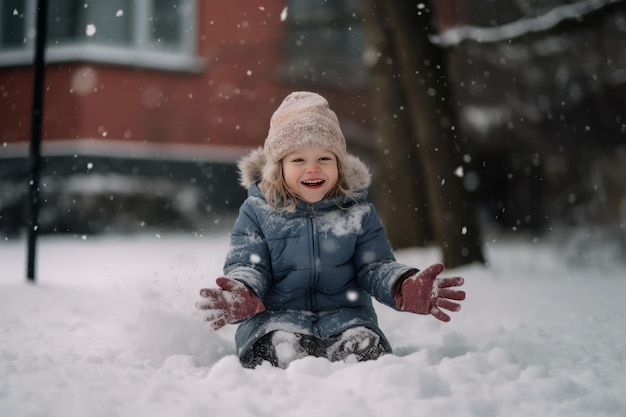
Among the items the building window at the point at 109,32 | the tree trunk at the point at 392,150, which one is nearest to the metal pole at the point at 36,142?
the tree trunk at the point at 392,150

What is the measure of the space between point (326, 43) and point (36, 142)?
6.52 m

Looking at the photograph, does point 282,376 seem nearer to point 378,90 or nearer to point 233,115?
point 378,90

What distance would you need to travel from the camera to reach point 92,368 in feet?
7.86

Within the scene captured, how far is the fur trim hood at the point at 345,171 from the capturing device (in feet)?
9.84

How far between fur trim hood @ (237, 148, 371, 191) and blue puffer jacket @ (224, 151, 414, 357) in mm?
88

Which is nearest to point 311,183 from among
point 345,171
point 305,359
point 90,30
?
point 345,171

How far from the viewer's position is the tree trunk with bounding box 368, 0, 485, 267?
5590 millimetres

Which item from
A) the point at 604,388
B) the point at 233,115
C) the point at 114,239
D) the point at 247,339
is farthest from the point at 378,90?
the point at 604,388

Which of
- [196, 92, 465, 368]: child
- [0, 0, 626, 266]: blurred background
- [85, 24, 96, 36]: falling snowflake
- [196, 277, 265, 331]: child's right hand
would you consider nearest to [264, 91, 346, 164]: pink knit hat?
[196, 92, 465, 368]: child

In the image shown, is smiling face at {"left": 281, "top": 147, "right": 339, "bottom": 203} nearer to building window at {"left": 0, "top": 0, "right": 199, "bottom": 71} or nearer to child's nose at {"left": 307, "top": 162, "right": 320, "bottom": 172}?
child's nose at {"left": 307, "top": 162, "right": 320, "bottom": 172}

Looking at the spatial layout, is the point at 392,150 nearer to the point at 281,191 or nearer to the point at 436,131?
the point at 436,131

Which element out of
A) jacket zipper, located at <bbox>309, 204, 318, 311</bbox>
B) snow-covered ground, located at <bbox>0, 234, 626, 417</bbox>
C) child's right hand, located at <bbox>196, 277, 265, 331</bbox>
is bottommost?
snow-covered ground, located at <bbox>0, 234, 626, 417</bbox>

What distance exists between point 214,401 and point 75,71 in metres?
7.28

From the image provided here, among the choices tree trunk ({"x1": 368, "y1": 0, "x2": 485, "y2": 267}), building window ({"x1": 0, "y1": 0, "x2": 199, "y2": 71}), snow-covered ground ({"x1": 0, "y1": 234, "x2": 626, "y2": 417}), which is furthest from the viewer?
building window ({"x1": 0, "y1": 0, "x2": 199, "y2": 71})
